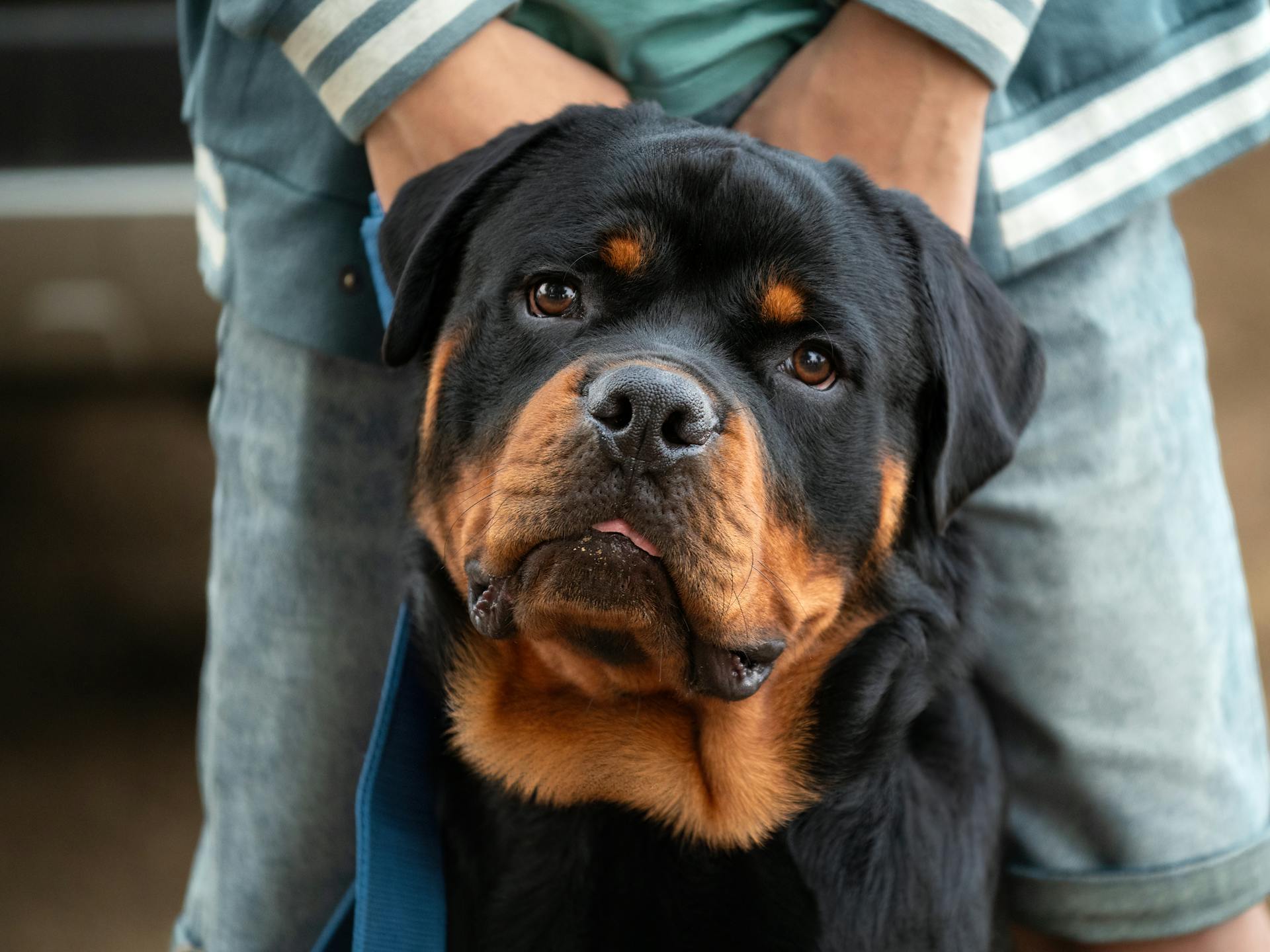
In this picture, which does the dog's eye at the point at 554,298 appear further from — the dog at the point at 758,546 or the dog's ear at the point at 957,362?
the dog's ear at the point at 957,362

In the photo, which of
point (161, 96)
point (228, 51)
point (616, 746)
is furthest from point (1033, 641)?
point (161, 96)

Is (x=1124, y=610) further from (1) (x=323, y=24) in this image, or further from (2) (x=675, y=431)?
(1) (x=323, y=24)

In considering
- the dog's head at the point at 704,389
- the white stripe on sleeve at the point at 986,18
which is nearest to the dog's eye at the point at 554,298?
the dog's head at the point at 704,389

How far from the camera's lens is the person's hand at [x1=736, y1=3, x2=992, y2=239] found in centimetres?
179

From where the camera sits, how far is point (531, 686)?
6.23 feet

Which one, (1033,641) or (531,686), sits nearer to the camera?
(531,686)

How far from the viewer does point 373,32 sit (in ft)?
5.72

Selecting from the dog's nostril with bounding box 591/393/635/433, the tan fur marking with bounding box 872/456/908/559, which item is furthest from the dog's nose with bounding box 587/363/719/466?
the tan fur marking with bounding box 872/456/908/559

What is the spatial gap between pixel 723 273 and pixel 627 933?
3.08ft

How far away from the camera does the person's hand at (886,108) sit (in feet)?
5.89

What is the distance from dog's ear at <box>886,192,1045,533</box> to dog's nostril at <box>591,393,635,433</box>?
0.57 metres

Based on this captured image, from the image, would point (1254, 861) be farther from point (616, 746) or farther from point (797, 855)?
point (616, 746)

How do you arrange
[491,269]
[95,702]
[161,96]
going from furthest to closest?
[95,702] < [161,96] < [491,269]

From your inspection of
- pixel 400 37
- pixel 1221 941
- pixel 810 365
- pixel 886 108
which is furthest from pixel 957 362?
pixel 1221 941
